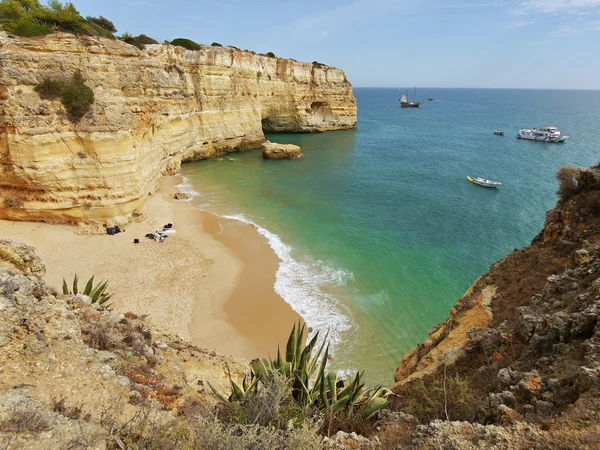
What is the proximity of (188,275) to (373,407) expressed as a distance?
1168cm

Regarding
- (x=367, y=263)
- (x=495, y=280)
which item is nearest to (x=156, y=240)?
(x=367, y=263)

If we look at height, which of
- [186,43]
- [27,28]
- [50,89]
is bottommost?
[50,89]

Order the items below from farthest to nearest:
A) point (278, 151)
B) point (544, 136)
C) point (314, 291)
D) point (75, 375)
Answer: point (544, 136)
point (278, 151)
point (314, 291)
point (75, 375)

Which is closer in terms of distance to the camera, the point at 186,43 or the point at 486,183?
the point at 486,183

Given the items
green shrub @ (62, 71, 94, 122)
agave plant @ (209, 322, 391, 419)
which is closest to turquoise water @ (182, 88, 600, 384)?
agave plant @ (209, 322, 391, 419)

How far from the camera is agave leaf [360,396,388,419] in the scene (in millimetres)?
5412

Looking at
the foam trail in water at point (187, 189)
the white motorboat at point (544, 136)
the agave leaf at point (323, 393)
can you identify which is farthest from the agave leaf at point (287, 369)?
the white motorboat at point (544, 136)

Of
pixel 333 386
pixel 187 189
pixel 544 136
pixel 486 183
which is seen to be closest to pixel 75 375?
pixel 333 386

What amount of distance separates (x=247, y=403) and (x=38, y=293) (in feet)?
14.1

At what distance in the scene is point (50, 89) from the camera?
1584cm

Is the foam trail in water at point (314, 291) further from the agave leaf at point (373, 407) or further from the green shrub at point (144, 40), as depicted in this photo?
the green shrub at point (144, 40)

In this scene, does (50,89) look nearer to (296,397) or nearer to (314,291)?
(314,291)

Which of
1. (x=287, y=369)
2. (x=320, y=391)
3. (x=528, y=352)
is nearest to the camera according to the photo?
(x=528, y=352)

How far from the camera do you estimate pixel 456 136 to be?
57.8 metres
